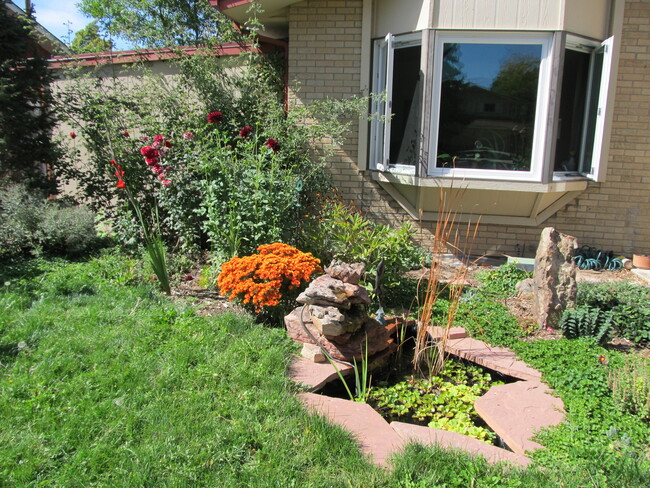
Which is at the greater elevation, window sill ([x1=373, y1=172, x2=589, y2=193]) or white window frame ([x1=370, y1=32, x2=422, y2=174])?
white window frame ([x1=370, y1=32, x2=422, y2=174])

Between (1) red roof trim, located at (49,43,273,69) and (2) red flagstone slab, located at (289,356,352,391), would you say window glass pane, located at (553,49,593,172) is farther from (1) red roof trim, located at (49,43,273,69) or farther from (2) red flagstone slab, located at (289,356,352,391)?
(2) red flagstone slab, located at (289,356,352,391)

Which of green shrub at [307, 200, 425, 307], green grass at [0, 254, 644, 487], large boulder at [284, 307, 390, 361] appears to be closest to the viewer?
green grass at [0, 254, 644, 487]

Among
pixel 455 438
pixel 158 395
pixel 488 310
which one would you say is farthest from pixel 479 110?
pixel 158 395

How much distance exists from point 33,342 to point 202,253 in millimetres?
2546

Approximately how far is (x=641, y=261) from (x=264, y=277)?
16.1 feet

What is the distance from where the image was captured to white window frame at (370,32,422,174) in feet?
20.1

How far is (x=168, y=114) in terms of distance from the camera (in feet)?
21.7

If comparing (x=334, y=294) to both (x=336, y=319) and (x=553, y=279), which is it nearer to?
(x=336, y=319)

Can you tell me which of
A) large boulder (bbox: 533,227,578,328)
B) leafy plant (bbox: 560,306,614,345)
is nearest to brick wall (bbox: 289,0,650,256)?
large boulder (bbox: 533,227,578,328)

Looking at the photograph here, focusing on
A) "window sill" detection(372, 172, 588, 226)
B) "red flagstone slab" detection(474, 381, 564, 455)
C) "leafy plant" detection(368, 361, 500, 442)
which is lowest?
"leafy plant" detection(368, 361, 500, 442)

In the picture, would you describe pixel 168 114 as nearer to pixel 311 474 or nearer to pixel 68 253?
pixel 68 253

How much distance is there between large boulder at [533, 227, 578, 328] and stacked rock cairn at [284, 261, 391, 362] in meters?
1.38

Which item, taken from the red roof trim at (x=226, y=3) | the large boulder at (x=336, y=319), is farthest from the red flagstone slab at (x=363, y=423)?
the red roof trim at (x=226, y=3)

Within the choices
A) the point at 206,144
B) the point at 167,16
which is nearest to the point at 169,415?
the point at 206,144
